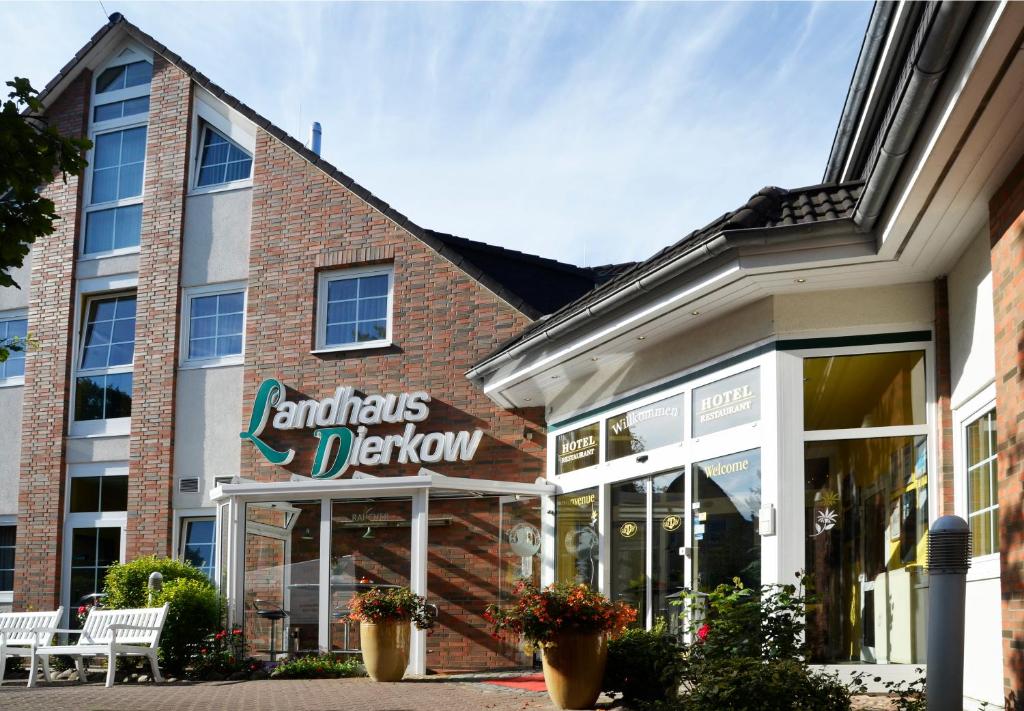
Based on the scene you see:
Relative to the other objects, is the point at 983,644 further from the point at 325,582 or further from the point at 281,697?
the point at 325,582

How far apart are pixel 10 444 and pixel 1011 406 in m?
15.0

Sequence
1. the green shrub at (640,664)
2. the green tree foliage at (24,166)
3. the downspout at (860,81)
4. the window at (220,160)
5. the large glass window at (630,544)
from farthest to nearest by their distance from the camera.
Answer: the window at (220,160), the large glass window at (630,544), the green shrub at (640,664), the downspout at (860,81), the green tree foliage at (24,166)

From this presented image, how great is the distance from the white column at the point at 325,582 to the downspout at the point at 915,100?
8097 mm

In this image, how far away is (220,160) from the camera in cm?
1739

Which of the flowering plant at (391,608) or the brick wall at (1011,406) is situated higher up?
the brick wall at (1011,406)

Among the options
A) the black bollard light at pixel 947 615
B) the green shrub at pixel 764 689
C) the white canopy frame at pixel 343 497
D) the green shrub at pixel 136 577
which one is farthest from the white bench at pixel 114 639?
the black bollard light at pixel 947 615

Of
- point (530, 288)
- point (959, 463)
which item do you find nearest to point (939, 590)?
point (959, 463)

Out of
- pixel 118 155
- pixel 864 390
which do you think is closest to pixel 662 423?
pixel 864 390

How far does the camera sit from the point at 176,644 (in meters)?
13.7

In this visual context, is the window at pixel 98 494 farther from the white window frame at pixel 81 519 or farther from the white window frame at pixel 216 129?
the white window frame at pixel 216 129

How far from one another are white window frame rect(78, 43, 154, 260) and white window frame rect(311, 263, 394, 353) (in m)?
3.25

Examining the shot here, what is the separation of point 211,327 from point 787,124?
927 cm

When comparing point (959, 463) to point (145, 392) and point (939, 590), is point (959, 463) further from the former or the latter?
point (145, 392)

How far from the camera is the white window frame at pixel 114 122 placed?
58.3 feet
